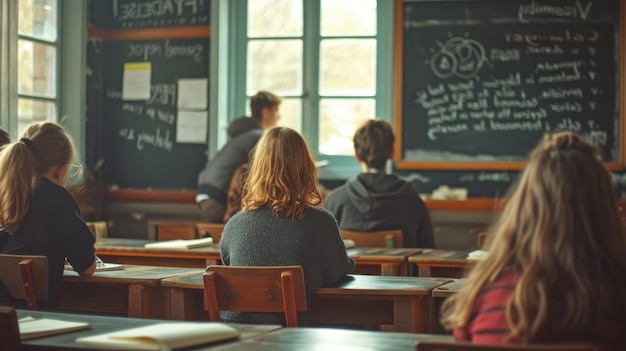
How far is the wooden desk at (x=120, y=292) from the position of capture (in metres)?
3.77

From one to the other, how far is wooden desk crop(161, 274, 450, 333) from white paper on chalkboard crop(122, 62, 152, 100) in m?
3.77

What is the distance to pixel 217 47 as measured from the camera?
23.5 feet

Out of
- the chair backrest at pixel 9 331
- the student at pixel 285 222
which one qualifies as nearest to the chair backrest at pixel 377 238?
the student at pixel 285 222

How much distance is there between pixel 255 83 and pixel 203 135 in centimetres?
56

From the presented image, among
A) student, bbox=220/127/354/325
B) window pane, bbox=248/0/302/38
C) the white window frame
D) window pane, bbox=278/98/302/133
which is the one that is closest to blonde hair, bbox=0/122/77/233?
student, bbox=220/127/354/325

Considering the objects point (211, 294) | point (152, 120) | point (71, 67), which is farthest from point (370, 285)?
point (152, 120)

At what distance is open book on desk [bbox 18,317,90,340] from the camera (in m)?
2.46

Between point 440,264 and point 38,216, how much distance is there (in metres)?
1.73

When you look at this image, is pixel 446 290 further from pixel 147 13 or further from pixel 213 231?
pixel 147 13

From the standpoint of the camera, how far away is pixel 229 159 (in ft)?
21.8

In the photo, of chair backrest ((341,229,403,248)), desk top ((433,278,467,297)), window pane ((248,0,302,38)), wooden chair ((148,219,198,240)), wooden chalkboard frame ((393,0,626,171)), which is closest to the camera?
desk top ((433,278,467,297))

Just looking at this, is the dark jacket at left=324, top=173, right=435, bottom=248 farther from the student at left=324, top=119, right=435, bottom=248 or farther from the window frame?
the window frame

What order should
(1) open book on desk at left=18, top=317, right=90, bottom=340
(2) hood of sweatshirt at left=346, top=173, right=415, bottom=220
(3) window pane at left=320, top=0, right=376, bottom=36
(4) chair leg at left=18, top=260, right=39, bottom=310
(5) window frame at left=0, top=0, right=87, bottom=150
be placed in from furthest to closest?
(3) window pane at left=320, top=0, right=376, bottom=36 → (5) window frame at left=0, top=0, right=87, bottom=150 → (2) hood of sweatshirt at left=346, top=173, right=415, bottom=220 → (4) chair leg at left=18, top=260, right=39, bottom=310 → (1) open book on desk at left=18, top=317, right=90, bottom=340

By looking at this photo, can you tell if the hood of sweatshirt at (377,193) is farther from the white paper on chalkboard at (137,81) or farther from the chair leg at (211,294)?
the white paper on chalkboard at (137,81)
